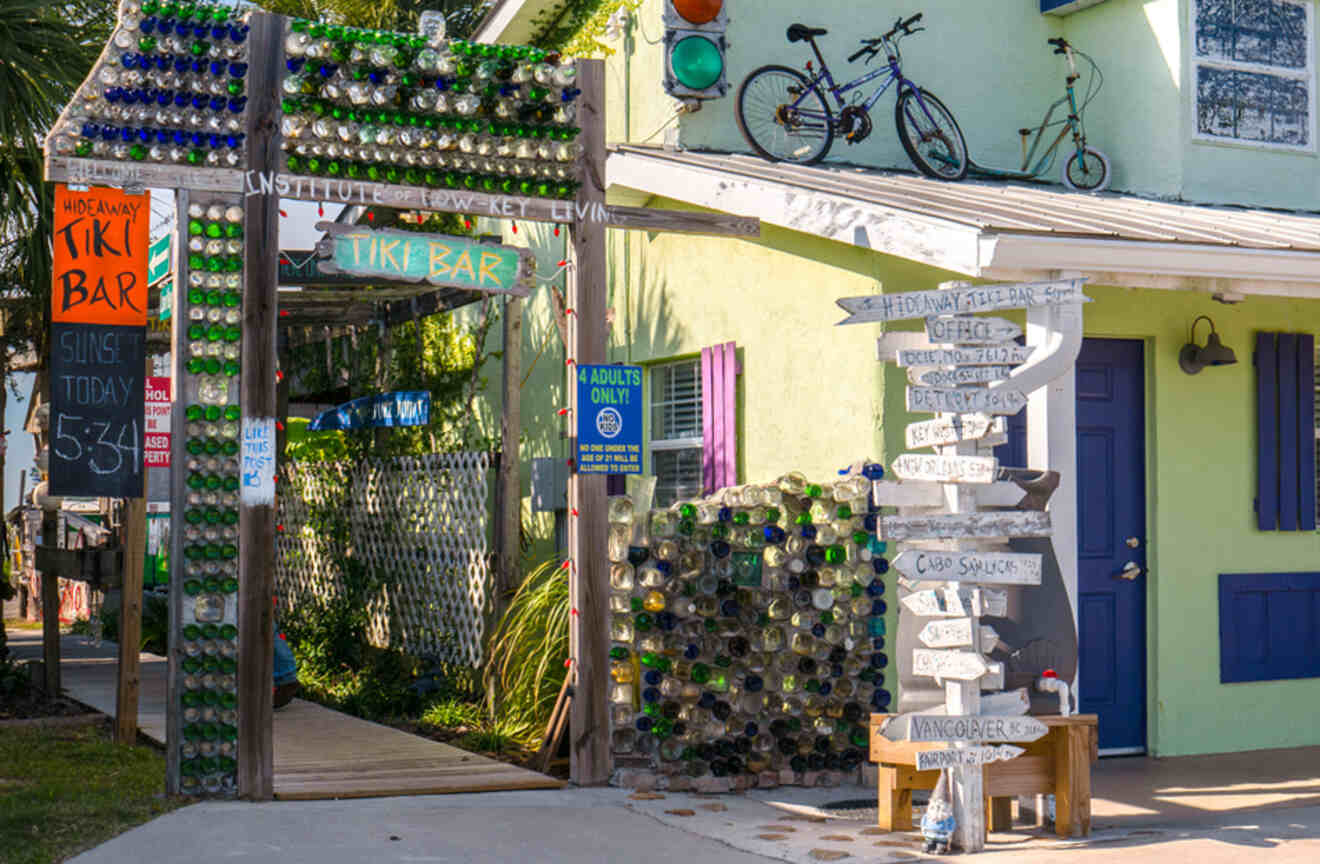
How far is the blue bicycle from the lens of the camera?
1012 cm

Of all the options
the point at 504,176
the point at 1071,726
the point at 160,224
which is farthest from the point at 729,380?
the point at 160,224

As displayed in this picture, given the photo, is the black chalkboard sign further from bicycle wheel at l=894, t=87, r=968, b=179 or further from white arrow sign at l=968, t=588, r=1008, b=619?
bicycle wheel at l=894, t=87, r=968, b=179

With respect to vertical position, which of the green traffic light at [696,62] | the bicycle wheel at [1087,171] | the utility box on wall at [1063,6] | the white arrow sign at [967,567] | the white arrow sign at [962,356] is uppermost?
the utility box on wall at [1063,6]

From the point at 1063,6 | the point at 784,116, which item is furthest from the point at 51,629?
the point at 1063,6

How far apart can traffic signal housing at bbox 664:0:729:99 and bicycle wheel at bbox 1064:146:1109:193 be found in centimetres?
259

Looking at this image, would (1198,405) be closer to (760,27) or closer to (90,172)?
(760,27)

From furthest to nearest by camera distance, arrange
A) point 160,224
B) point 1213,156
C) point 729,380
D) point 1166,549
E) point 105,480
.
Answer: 1. point 160,224
2. point 1213,156
3. point 729,380
4. point 1166,549
5. point 105,480

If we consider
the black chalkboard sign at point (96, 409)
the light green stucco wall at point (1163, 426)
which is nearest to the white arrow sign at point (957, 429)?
the light green stucco wall at point (1163, 426)

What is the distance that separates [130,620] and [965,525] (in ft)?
16.6

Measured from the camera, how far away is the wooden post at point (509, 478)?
32.5ft

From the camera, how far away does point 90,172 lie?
6.66m

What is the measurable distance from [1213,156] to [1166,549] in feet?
11.4

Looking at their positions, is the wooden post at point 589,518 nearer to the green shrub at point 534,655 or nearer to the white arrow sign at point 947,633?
the green shrub at point 534,655

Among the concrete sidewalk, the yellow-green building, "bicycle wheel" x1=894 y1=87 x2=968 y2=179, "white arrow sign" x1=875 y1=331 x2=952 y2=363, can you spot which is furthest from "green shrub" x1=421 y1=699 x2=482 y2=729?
"bicycle wheel" x1=894 y1=87 x2=968 y2=179
